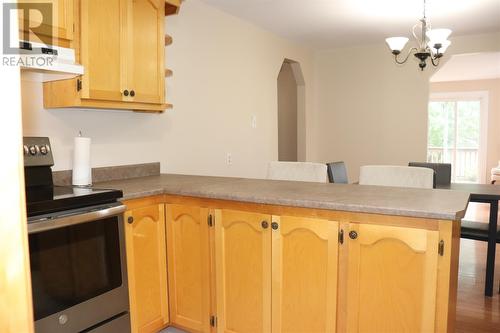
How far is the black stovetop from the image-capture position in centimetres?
157

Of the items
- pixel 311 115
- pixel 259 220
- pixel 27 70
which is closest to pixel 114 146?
pixel 27 70

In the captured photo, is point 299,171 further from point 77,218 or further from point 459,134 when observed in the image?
point 459,134

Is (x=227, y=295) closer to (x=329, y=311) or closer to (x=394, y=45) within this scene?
(x=329, y=311)

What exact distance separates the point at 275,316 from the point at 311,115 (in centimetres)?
392

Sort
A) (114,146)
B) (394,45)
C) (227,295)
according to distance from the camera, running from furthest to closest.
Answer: (394,45) < (114,146) < (227,295)

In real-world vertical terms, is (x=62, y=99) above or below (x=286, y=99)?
below

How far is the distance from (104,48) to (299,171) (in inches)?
56.6

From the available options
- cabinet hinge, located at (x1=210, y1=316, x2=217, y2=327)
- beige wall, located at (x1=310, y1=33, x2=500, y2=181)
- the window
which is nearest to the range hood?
cabinet hinge, located at (x1=210, y1=316, x2=217, y2=327)

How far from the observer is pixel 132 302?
2.07m

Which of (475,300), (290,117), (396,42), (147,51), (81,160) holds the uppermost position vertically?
(396,42)

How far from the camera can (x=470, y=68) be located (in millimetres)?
7055

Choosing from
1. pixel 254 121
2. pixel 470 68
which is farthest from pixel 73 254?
pixel 470 68

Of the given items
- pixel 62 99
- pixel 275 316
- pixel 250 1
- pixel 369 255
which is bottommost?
pixel 275 316

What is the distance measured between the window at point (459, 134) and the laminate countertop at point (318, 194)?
7301mm
